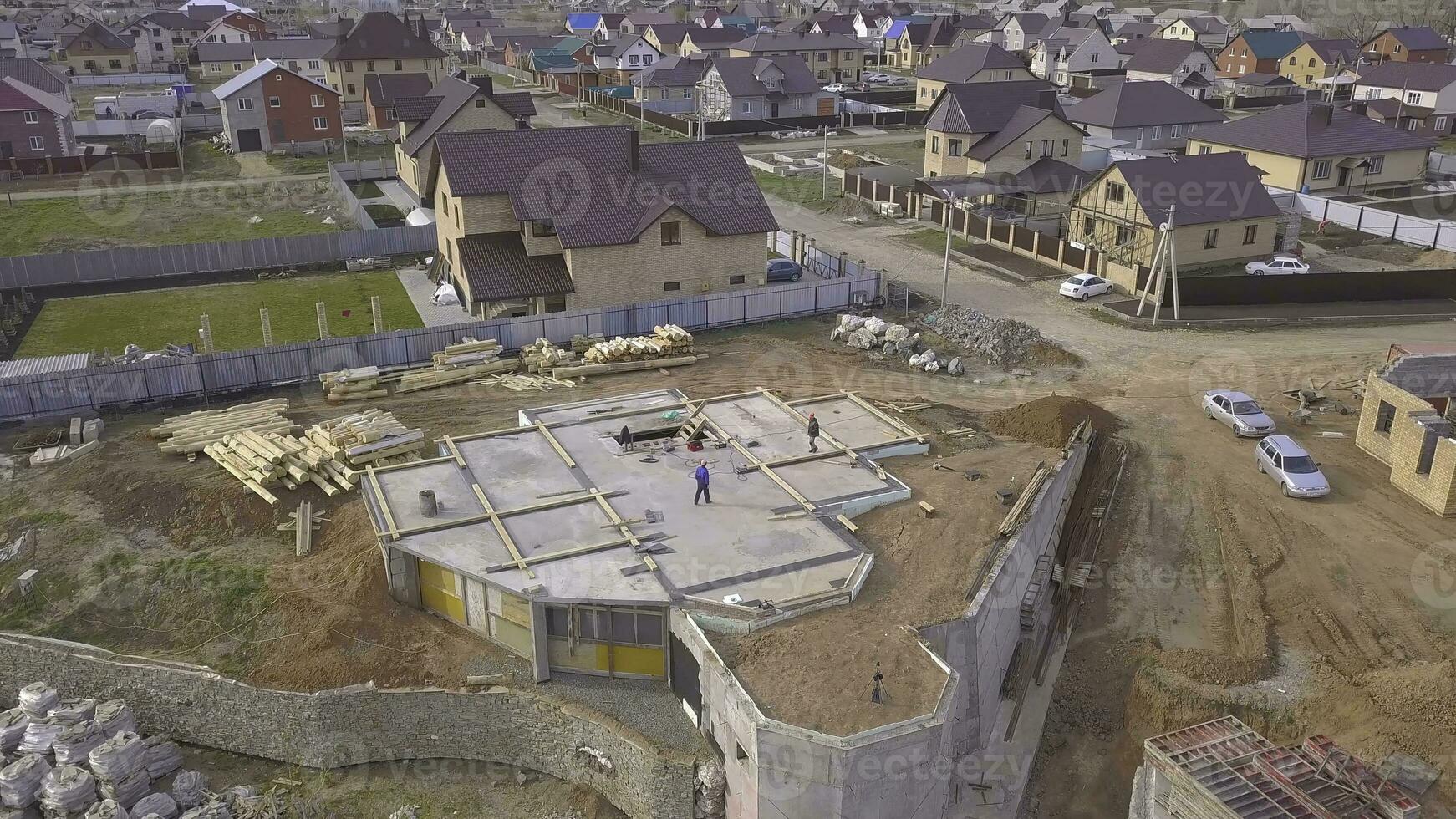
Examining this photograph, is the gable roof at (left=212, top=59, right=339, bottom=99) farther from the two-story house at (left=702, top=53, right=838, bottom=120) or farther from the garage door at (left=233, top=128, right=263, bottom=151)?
the two-story house at (left=702, top=53, right=838, bottom=120)

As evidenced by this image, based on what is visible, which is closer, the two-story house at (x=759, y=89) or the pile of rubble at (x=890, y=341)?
the pile of rubble at (x=890, y=341)

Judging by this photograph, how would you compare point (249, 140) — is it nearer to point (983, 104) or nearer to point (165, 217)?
point (165, 217)

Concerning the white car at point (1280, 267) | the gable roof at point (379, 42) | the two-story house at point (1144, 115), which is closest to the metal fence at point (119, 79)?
the gable roof at point (379, 42)

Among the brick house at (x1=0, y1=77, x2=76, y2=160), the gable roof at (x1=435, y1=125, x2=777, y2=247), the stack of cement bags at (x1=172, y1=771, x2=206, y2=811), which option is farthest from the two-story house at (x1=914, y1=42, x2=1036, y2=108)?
the stack of cement bags at (x1=172, y1=771, x2=206, y2=811)

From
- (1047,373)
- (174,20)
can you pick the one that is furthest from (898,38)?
(1047,373)

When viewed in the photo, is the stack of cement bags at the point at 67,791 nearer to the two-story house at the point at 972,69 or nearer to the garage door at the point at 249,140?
the garage door at the point at 249,140
